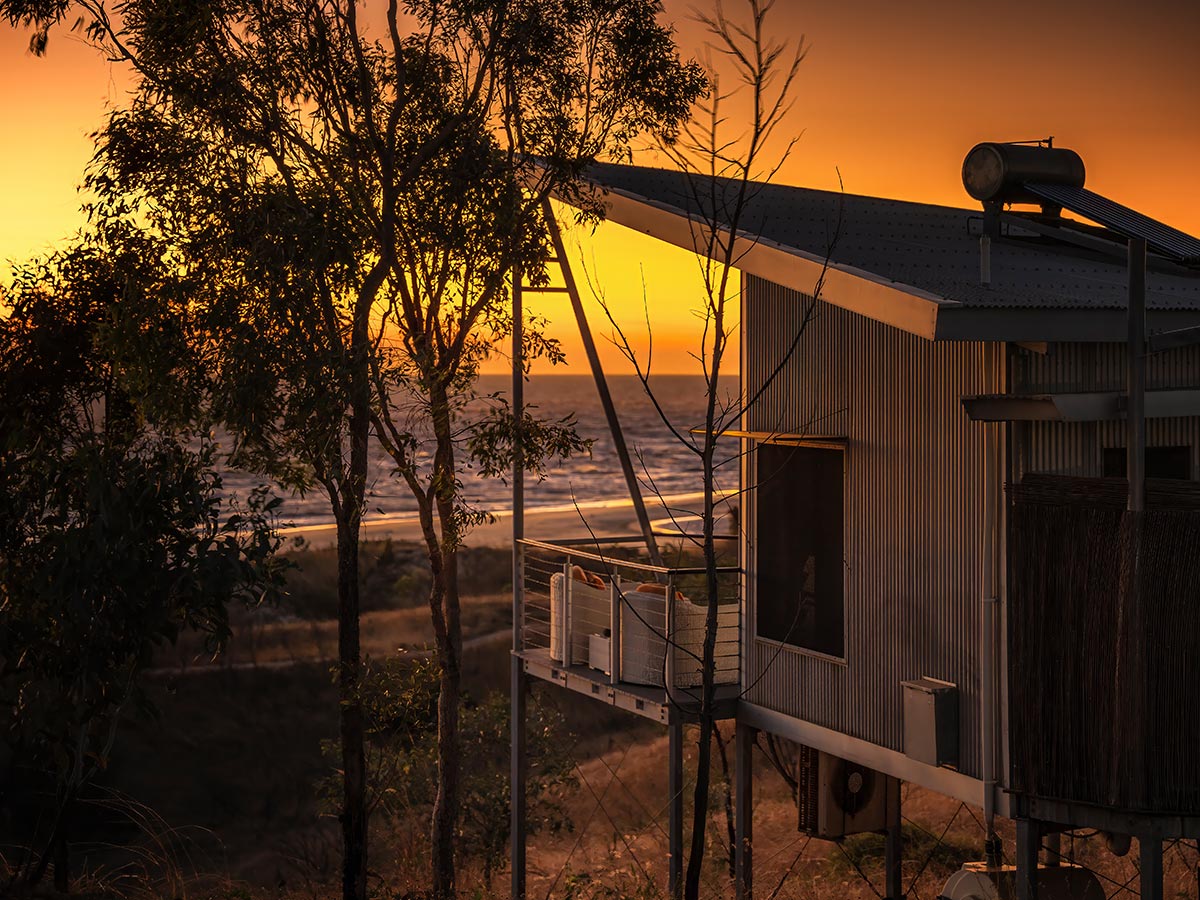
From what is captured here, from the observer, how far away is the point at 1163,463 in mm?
8680

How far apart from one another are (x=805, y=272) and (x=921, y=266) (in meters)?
1.01

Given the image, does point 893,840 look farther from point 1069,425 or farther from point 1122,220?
point 1122,220

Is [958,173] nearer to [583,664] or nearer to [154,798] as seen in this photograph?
[583,664]

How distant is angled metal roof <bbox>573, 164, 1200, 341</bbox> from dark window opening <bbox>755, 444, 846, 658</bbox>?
5.12 feet

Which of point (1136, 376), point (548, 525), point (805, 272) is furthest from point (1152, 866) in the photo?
point (548, 525)

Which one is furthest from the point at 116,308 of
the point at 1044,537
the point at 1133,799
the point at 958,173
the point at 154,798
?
the point at 154,798

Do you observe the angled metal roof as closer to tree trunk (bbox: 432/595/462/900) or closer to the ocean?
tree trunk (bbox: 432/595/462/900)

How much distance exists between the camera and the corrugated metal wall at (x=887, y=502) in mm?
8656

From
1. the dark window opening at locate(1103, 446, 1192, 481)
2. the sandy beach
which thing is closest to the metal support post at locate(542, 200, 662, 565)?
the dark window opening at locate(1103, 446, 1192, 481)

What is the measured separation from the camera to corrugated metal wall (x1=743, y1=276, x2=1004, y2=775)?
8.66 m

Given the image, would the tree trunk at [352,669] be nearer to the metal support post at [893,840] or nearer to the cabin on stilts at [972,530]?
the cabin on stilts at [972,530]

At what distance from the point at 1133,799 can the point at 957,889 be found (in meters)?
1.37

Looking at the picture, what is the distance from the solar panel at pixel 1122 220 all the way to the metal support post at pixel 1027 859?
342 centimetres

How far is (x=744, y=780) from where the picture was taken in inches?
448
